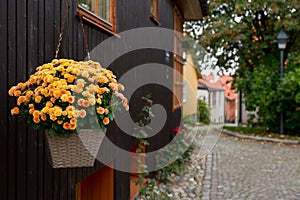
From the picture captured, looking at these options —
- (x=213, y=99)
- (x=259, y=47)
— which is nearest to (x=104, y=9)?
(x=259, y=47)

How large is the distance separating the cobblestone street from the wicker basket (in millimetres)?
3999

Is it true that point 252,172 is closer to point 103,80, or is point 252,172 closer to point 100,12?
point 100,12

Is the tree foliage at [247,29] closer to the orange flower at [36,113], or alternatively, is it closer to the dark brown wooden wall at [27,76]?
the dark brown wooden wall at [27,76]

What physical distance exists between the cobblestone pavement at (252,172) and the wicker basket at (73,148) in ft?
13.1

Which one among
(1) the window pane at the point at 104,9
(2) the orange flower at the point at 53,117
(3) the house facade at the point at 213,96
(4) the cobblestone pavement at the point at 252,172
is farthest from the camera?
(3) the house facade at the point at 213,96

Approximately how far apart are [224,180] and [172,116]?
7.40 feet

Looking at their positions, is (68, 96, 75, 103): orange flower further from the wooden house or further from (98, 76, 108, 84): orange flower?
the wooden house

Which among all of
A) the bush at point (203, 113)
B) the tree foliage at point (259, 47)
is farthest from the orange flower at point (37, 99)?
the bush at point (203, 113)

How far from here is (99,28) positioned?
3547 mm

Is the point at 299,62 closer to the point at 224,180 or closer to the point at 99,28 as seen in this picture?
the point at 224,180

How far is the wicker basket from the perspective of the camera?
197 cm

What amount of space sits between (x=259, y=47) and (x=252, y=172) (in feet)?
24.6

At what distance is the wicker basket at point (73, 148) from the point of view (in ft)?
6.45

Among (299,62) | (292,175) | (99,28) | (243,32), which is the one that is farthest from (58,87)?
(243,32)
